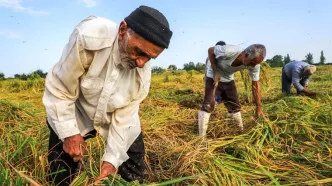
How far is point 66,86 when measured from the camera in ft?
6.41

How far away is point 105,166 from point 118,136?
0.64ft

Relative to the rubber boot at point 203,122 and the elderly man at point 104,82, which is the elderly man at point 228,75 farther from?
the elderly man at point 104,82

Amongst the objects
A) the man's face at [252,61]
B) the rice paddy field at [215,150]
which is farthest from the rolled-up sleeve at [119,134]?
the man's face at [252,61]

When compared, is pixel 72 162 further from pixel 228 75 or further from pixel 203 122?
pixel 228 75

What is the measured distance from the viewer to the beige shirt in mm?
1855

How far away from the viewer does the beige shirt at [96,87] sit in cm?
186

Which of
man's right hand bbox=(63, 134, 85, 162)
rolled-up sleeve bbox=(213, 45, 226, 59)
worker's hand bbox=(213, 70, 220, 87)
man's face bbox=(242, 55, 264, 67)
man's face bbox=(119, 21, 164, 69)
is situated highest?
rolled-up sleeve bbox=(213, 45, 226, 59)

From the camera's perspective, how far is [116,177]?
1.77 meters

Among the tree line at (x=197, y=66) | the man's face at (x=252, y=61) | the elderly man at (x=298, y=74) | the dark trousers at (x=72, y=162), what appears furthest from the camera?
the tree line at (x=197, y=66)

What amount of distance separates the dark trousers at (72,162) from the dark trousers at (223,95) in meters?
1.93

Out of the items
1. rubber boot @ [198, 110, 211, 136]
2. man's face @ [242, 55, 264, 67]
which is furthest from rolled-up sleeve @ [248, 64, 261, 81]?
rubber boot @ [198, 110, 211, 136]

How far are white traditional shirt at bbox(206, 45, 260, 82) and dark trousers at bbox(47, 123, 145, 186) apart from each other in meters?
1.98

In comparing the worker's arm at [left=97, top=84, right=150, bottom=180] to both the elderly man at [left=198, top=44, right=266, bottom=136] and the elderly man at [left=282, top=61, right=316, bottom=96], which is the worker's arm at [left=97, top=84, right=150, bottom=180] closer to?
the elderly man at [left=198, top=44, right=266, bottom=136]

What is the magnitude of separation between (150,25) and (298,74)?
5.88 meters
